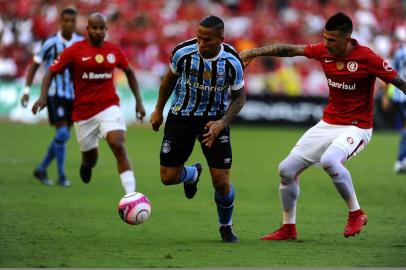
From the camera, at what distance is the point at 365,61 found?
9273 mm

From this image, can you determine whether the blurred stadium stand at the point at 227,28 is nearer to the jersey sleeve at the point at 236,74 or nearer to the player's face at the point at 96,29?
the player's face at the point at 96,29

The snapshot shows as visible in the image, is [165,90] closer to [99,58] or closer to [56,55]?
[99,58]

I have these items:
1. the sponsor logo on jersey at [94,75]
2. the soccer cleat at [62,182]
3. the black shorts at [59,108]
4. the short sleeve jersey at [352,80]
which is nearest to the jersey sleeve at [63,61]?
the sponsor logo on jersey at [94,75]

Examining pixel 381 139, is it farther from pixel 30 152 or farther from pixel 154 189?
pixel 154 189

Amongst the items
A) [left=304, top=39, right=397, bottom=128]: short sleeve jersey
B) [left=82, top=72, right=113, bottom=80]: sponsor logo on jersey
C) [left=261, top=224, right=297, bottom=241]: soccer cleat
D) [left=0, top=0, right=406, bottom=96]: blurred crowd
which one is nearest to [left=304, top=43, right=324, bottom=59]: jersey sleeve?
[left=304, top=39, right=397, bottom=128]: short sleeve jersey

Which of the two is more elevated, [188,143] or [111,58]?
[111,58]

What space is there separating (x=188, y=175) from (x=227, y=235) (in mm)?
937

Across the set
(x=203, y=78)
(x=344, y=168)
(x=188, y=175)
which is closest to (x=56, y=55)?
(x=188, y=175)

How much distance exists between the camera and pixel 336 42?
9.19 m

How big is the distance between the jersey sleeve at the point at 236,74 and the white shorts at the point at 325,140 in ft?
3.24

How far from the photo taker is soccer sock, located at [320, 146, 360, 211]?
30.2ft

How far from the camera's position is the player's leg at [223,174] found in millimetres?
9156

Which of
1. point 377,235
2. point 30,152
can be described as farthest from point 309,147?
point 30,152

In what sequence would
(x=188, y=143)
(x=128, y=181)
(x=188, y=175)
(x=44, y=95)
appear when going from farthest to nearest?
(x=44, y=95) < (x=128, y=181) < (x=188, y=175) < (x=188, y=143)
